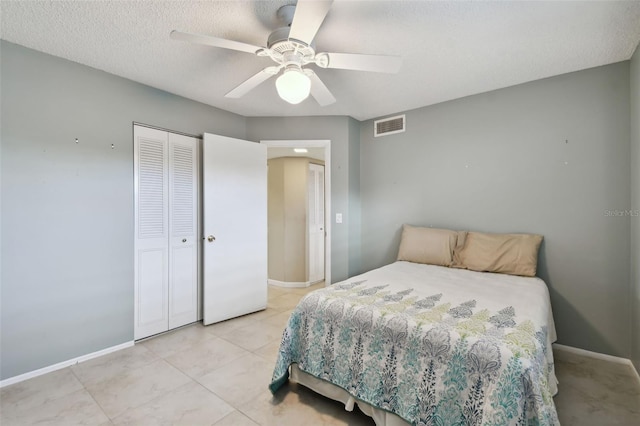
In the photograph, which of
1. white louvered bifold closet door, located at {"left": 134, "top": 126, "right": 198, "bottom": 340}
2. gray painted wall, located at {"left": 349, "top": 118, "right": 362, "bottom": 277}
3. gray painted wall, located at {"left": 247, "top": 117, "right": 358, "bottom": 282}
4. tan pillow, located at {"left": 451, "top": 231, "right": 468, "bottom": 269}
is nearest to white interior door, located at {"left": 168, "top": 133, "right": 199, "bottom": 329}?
white louvered bifold closet door, located at {"left": 134, "top": 126, "right": 198, "bottom": 340}

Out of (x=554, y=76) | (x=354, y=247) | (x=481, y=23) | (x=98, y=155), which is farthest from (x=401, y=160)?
(x=98, y=155)

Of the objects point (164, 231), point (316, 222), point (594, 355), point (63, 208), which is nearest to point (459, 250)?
point (594, 355)

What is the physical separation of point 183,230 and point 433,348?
264cm

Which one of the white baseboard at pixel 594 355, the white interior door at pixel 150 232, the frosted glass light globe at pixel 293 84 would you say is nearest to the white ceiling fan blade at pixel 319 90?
the frosted glass light globe at pixel 293 84

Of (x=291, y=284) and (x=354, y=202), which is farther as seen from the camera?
(x=291, y=284)

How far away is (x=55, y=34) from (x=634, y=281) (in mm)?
4531

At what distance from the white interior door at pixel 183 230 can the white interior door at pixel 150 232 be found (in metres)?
0.06

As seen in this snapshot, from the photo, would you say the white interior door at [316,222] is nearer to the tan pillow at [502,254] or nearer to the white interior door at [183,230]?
the white interior door at [183,230]

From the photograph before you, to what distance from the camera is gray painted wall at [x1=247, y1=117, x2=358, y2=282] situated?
3670 mm

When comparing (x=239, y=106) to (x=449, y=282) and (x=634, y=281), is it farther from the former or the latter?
(x=634, y=281)

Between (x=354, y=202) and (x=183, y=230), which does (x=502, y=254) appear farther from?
(x=183, y=230)

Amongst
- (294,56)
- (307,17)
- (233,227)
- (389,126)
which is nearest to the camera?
(307,17)

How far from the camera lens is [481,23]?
183cm

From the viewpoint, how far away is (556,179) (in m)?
2.57
